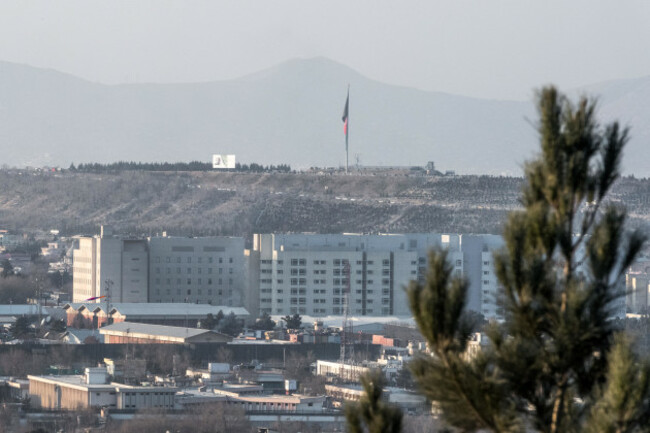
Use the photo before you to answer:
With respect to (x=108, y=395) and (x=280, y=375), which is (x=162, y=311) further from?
(x=108, y=395)

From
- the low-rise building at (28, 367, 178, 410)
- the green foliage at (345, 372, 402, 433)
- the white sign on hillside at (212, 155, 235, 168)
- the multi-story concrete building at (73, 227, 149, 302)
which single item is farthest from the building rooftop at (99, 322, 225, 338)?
the white sign on hillside at (212, 155, 235, 168)

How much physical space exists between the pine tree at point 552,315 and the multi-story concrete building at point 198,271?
70.0 metres

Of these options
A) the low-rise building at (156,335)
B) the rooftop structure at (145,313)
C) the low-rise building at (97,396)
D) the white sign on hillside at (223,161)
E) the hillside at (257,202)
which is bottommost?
the low-rise building at (97,396)

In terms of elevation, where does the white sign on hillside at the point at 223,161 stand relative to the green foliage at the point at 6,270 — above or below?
above

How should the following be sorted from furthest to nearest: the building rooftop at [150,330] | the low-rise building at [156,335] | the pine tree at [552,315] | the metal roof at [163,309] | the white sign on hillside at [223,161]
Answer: the white sign on hillside at [223,161] < the metal roof at [163,309] < the building rooftop at [150,330] < the low-rise building at [156,335] < the pine tree at [552,315]

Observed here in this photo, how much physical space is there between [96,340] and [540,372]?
2078 inches

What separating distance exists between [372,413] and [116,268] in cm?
6885

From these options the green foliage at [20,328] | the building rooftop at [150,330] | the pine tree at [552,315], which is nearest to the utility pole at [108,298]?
the building rooftop at [150,330]

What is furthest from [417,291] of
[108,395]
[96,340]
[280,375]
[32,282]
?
[32,282]

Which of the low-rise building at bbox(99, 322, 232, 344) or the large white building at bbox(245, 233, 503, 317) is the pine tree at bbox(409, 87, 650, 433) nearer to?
the low-rise building at bbox(99, 322, 232, 344)

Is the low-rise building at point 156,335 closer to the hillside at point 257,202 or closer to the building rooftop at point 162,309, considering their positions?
the building rooftop at point 162,309

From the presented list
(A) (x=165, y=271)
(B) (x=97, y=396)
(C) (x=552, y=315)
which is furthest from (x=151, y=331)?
(C) (x=552, y=315)

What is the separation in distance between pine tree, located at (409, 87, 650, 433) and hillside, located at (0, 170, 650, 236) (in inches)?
3909

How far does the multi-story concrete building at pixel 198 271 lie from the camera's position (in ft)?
266
